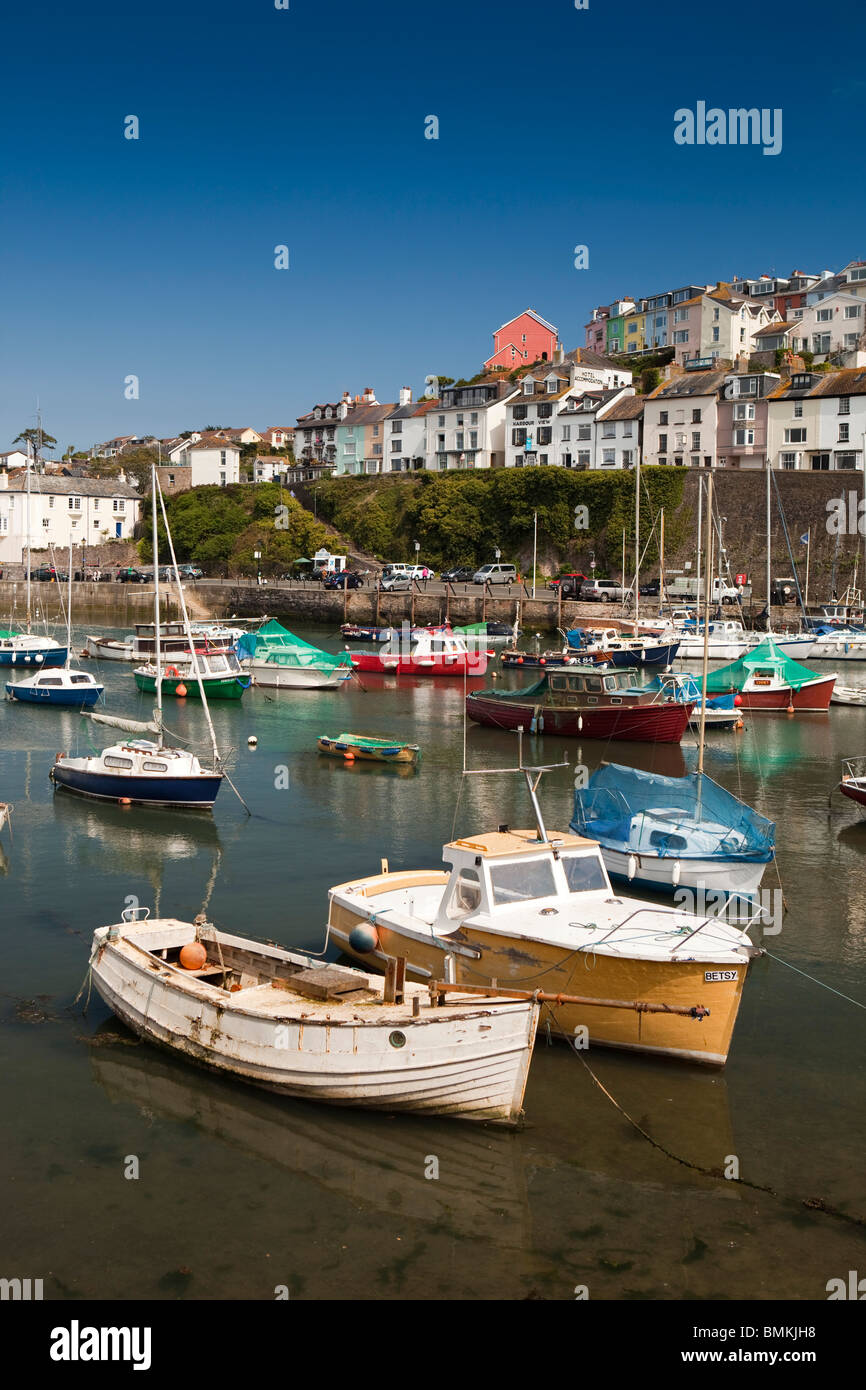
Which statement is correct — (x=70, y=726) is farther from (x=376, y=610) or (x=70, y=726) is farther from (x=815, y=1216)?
(x=376, y=610)

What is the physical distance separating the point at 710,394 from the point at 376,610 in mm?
28260

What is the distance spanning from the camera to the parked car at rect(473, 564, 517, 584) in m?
78.1

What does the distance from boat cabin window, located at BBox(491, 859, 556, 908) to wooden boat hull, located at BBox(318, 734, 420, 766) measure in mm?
18274

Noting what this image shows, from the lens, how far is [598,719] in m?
36.2

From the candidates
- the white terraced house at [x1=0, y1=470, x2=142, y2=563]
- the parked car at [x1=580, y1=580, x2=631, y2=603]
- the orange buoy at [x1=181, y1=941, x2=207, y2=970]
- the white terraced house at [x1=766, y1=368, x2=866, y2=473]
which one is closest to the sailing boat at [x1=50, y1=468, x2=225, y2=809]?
the orange buoy at [x1=181, y1=941, x2=207, y2=970]

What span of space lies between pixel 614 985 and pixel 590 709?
76.4 ft

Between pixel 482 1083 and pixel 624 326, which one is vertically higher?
pixel 624 326

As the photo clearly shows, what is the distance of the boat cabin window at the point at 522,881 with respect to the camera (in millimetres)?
14516

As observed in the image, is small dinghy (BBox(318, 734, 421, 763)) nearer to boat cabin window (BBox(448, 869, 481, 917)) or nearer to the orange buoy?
boat cabin window (BBox(448, 869, 481, 917))

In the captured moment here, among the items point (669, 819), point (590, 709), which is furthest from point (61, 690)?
point (669, 819)

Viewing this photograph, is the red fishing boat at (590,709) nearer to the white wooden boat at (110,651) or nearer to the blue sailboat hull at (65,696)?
the blue sailboat hull at (65,696)

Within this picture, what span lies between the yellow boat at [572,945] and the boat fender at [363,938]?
0.02m

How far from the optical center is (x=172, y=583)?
79.8 metres
